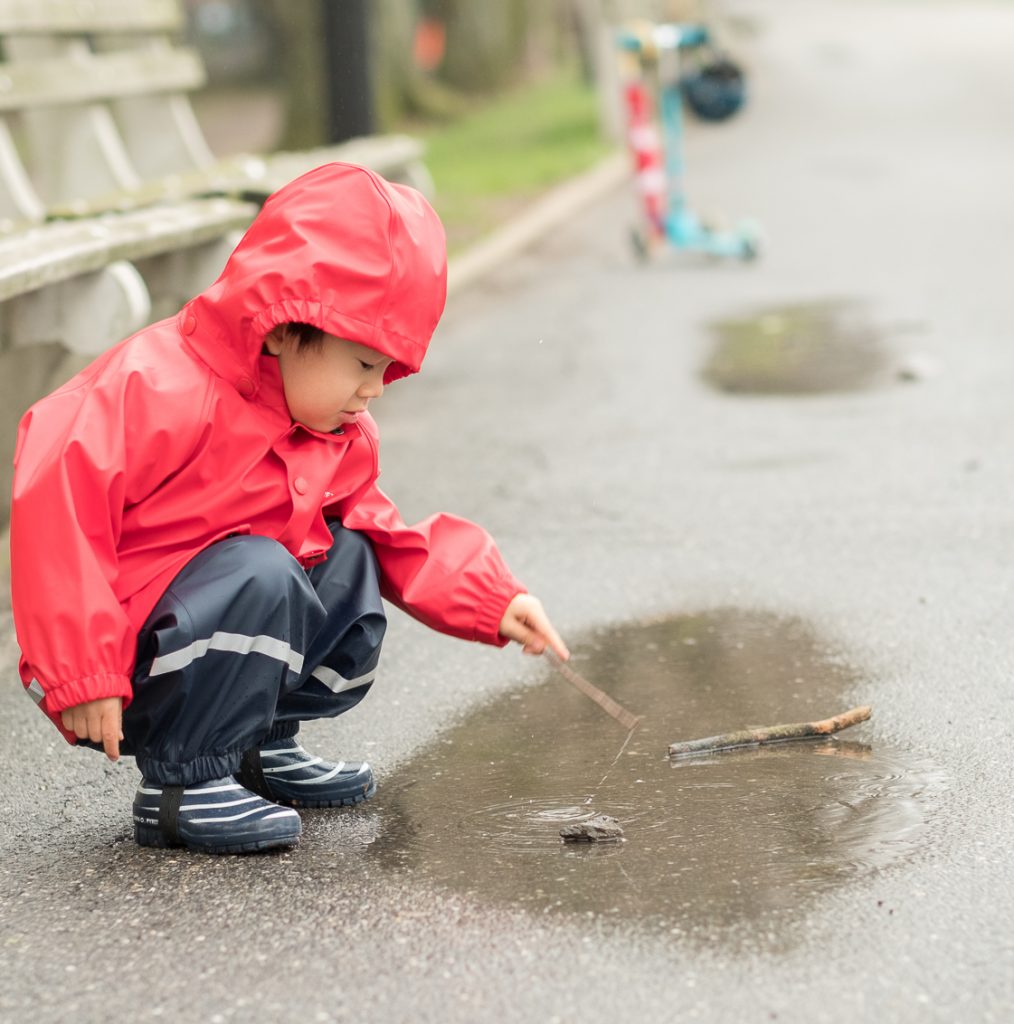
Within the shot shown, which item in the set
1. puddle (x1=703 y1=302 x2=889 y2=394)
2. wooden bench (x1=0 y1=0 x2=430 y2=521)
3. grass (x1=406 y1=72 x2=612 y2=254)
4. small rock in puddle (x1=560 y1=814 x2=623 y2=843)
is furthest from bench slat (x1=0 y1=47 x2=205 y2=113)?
small rock in puddle (x1=560 y1=814 x2=623 y2=843)

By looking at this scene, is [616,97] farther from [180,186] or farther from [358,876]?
[358,876]

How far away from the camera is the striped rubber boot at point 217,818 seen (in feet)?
9.16

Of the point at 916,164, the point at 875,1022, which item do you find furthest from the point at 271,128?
the point at 875,1022

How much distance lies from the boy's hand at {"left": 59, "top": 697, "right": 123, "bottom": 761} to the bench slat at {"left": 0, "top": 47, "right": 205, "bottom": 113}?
373cm

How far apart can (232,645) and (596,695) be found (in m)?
0.74

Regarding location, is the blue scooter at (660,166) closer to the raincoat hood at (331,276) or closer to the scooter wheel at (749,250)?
the scooter wheel at (749,250)

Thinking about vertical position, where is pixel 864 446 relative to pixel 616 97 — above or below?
above

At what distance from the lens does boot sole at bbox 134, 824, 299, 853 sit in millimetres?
2801


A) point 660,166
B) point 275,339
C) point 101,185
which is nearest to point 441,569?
point 275,339

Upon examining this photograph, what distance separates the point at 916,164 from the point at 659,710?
454 inches

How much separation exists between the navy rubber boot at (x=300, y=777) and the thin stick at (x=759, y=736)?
0.59m

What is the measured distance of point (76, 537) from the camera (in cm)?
253

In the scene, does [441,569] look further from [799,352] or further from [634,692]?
[799,352]

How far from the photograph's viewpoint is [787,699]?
3.47m
